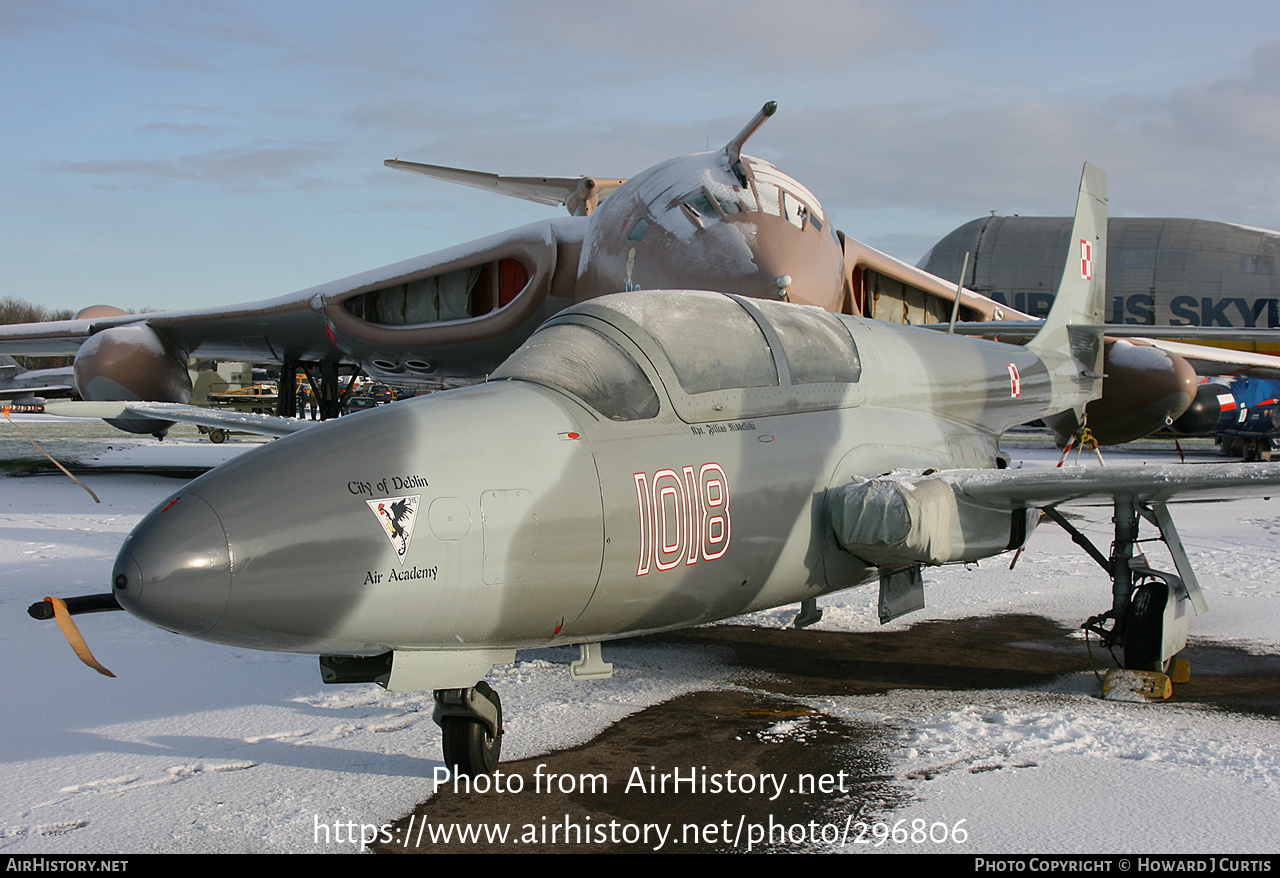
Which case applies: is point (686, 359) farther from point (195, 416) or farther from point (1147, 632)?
point (195, 416)

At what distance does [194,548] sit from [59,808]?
1.30 metres

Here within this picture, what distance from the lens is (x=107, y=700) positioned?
190 inches

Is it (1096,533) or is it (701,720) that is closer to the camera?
(701,720)

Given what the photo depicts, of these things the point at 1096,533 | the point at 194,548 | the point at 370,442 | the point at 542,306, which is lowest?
the point at 1096,533

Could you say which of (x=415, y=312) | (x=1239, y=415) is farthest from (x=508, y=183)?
(x=1239, y=415)

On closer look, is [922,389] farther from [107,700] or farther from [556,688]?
[107,700]

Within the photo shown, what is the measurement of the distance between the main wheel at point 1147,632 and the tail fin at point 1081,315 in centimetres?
280

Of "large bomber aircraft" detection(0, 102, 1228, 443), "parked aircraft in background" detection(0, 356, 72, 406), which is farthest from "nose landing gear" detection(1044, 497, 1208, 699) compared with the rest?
"parked aircraft in background" detection(0, 356, 72, 406)

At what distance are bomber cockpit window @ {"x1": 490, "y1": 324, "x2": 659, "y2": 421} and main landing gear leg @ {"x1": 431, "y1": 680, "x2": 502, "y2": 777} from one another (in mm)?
1265

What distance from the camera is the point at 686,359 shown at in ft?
14.8

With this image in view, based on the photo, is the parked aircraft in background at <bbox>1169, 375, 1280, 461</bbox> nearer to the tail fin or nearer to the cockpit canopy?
the tail fin

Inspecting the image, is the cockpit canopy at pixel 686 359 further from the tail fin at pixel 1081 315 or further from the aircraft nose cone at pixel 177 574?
the tail fin at pixel 1081 315

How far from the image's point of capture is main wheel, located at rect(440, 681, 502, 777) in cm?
388

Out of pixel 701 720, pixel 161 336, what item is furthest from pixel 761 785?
pixel 161 336
